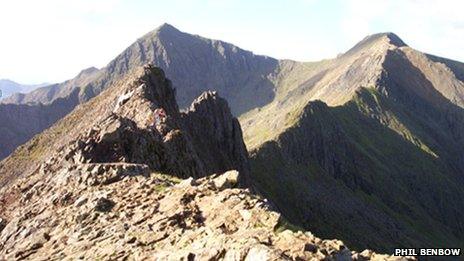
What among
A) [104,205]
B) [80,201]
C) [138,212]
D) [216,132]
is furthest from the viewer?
[216,132]

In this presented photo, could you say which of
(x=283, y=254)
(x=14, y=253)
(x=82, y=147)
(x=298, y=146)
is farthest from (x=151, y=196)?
(x=298, y=146)

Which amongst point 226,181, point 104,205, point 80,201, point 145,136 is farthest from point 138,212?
point 145,136

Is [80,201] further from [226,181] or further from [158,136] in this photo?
[158,136]

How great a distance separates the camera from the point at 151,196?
34.2m

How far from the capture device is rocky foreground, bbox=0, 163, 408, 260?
22.5 metres

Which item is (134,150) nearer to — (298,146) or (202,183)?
(202,183)

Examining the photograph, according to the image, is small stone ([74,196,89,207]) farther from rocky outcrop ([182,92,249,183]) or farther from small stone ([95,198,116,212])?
rocky outcrop ([182,92,249,183])

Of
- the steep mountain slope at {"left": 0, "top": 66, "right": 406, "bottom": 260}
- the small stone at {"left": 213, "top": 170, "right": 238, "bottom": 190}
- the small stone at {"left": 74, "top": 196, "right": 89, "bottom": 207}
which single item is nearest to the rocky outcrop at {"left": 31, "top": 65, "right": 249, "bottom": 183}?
the steep mountain slope at {"left": 0, "top": 66, "right": 406, "bottom": 260}

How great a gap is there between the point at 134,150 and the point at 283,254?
33.9 metres

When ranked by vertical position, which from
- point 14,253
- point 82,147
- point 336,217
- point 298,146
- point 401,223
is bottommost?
point 401,223

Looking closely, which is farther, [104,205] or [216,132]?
[216,132]

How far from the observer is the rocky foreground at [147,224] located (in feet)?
73.9

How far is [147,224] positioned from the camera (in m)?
29.9

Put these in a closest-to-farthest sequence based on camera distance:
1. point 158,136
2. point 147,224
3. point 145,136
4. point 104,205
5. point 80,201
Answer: point 147,224
point 104,205
point 80,201
point 145,136
point 158,136
